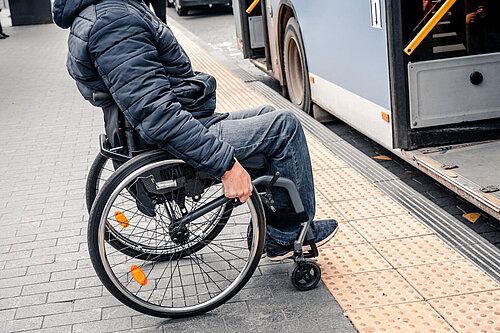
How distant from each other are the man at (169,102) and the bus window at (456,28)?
1801mm

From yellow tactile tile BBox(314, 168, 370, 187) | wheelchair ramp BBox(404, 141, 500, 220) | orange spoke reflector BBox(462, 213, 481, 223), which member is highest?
wheelchair ramp BBox(404, 141, 500, 220)

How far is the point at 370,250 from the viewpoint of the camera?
389 cm

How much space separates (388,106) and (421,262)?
1.62 metres

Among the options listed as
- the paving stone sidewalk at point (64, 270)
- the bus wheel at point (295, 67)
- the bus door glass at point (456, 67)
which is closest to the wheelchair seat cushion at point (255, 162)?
the paving stone sidewalk at point (64, 270)

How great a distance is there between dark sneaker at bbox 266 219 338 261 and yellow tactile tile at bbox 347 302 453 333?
0.45m

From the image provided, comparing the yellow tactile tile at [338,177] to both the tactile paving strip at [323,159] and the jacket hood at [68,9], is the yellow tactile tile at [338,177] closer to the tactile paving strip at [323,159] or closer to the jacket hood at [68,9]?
the tactile paving strip at [323,159]

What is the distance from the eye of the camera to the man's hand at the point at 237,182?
308 centimetres

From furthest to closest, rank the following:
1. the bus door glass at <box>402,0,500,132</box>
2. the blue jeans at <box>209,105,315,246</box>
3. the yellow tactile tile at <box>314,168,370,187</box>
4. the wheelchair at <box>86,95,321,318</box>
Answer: the yellow tactile tile at <box>314,168,370,187</box> → the bus door glass at <box>402,0,500,132</box> → the blue jeans at <box>209,105,315,246</box> → the wheelchair at <box>86,95,321,318</box>

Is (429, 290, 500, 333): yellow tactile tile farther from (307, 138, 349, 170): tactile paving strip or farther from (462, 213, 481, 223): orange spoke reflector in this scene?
(307, 138, 349, 170): tactile paving strip

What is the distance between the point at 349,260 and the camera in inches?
149

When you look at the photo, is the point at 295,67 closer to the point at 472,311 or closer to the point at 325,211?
the point at 325,211

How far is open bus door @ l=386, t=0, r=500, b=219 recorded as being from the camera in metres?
4.70

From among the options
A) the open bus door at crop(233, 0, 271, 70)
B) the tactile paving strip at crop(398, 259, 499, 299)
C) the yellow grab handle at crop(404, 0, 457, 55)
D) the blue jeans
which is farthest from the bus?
the open bus door at crop(233, 0, 271, 70)

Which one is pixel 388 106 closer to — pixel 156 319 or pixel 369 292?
pixel 369 292
